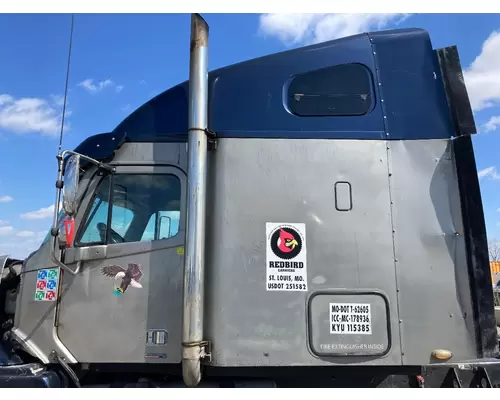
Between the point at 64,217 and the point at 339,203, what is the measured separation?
202 cm

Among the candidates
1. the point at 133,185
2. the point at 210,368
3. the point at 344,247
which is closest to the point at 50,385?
the point at 210,368

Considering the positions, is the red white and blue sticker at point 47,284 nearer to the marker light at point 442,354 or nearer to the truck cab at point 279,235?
the truck cab at point 279,235

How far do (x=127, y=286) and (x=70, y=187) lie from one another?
84cm

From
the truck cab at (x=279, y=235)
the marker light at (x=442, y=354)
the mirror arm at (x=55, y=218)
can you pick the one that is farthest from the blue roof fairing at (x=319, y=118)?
the marker light at (x=442, y=354)

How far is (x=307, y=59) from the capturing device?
3451 mm

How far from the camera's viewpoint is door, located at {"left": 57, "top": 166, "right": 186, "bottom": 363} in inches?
122

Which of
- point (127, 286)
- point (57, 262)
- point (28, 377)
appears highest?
point (57, 262)

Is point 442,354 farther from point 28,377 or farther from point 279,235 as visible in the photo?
point 28,377

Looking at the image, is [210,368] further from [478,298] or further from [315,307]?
[478,298]

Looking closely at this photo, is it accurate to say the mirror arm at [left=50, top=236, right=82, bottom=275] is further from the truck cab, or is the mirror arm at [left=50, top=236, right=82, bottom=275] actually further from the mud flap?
the mud flap

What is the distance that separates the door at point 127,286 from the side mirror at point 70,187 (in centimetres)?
31

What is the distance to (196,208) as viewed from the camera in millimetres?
3027

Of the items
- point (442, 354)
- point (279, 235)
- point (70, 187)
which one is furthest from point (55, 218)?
point (442, 354)

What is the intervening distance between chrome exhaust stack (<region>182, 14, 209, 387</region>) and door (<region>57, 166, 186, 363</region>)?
0.22m
